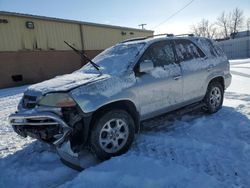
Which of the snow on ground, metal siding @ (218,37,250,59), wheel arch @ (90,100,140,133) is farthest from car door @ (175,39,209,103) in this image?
metal siding @ (218,37,250,59)

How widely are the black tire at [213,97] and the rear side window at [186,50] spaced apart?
81cm

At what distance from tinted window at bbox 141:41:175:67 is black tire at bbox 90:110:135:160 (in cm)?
122

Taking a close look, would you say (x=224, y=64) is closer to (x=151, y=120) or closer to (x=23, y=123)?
(x=151, y=120)

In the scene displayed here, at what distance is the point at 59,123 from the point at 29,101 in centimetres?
84

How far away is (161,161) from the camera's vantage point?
3.72 meters

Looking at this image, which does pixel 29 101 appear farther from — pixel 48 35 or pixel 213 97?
pixel 48 35

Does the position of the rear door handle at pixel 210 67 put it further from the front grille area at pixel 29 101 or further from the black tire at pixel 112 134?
the front grille area at pixel 29 101

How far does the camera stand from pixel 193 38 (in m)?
5.82

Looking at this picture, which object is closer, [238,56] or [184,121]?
[184,121]

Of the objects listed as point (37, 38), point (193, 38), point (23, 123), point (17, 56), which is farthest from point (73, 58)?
point (23, 123)

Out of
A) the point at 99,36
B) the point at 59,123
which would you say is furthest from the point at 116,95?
the point at 99,36

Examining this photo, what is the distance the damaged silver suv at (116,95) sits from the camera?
11.8 feet

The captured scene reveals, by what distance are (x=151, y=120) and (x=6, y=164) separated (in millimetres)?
2573

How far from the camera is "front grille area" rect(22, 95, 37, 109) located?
389cm
